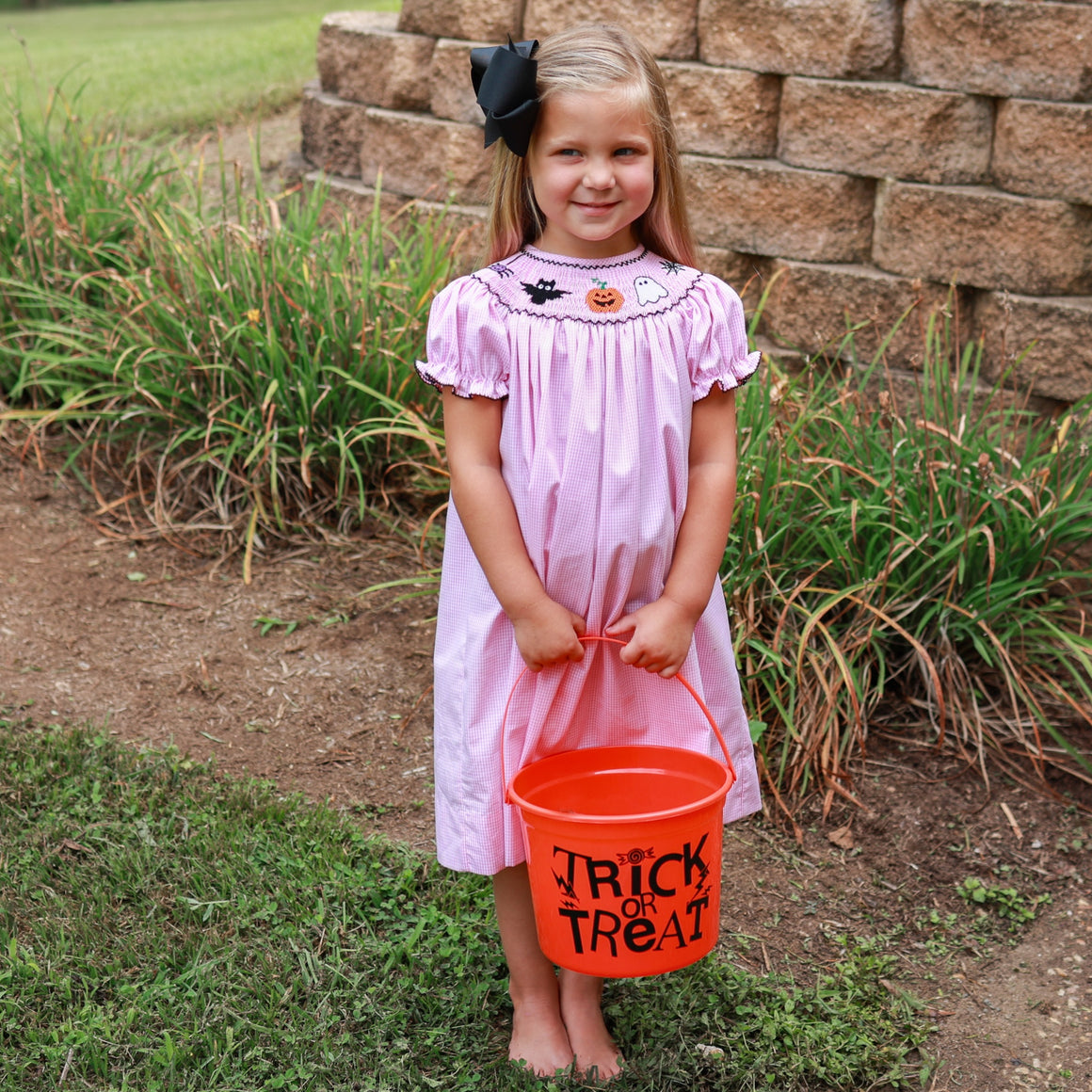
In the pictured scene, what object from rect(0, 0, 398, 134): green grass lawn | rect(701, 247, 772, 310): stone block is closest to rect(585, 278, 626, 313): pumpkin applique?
rect(701, 247, 772, 310): stone block

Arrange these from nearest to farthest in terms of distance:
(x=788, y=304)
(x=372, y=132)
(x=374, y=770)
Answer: (x=374, y=770), (x=788, y=304), (x=372, y=132)

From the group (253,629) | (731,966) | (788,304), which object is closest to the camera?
(731,966)

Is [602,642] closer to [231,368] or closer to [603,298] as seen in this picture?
[603,298]

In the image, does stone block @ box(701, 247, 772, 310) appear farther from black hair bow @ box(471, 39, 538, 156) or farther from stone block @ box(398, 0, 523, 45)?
black hair bow @ box(471, 39, 538, 156)

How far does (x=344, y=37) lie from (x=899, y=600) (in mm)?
3142

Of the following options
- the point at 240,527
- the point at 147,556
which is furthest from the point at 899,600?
the point at 147,556

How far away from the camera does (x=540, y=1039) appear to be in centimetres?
202

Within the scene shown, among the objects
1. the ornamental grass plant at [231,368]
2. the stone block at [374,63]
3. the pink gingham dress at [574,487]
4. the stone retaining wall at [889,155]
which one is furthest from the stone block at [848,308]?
the pink gingham dress at [574,487]

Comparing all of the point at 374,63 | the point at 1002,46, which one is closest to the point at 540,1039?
the point at 1002,46

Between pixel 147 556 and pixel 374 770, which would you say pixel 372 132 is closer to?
pixel 147 556

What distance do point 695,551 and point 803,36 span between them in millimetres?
2435

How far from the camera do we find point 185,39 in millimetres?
10266

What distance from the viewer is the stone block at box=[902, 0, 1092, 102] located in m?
3.32

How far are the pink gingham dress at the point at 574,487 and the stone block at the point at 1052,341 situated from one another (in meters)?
1.90
